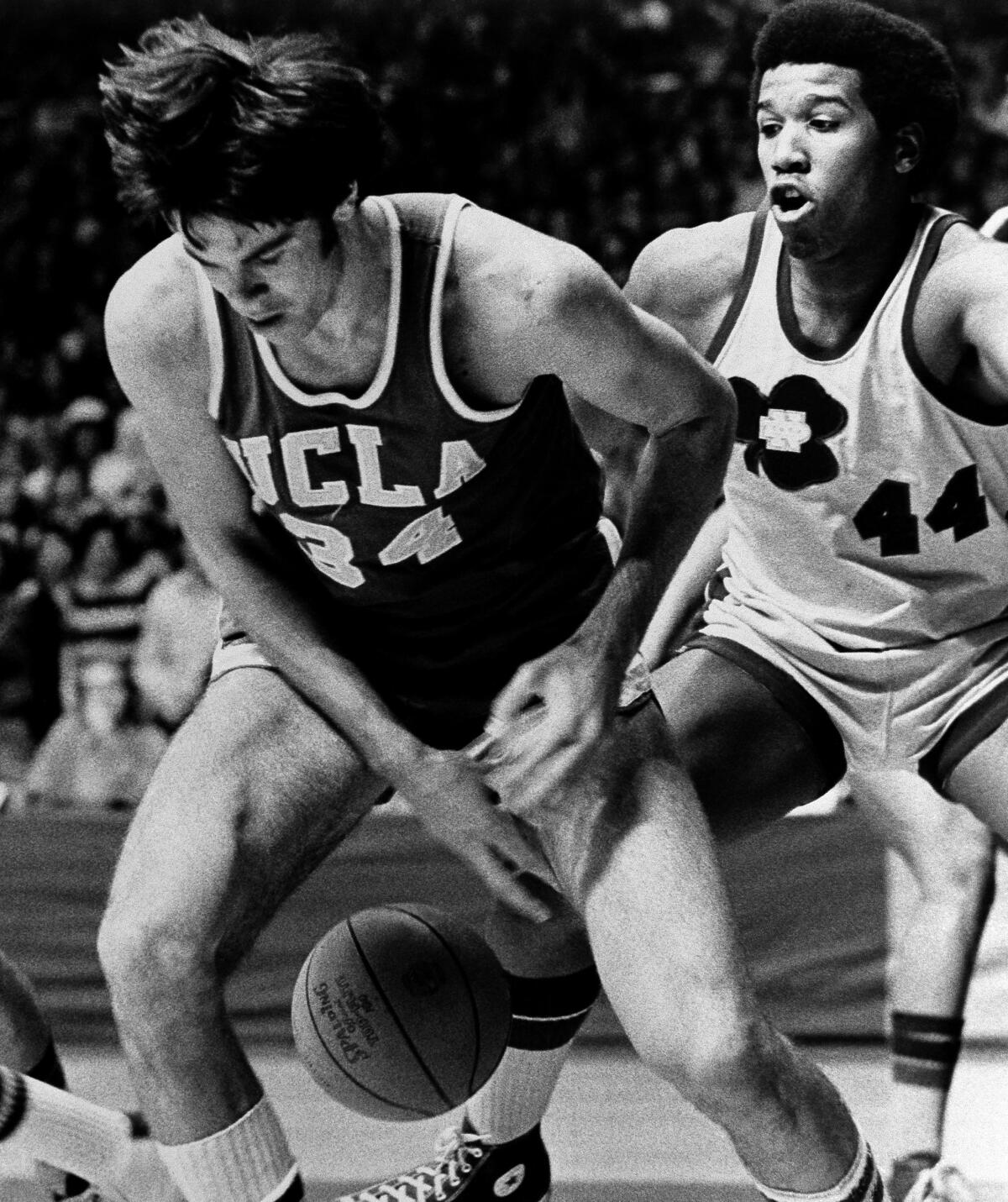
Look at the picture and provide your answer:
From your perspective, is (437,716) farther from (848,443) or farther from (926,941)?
(926,941)

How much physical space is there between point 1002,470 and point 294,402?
1.26 meters

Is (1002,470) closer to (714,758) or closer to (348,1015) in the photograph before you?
(714,758)

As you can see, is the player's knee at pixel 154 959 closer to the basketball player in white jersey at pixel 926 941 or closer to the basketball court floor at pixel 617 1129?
the basketball player in white jersey at pixel 926 941

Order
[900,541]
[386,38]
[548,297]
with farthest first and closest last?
[386,38], [900,541], [548,297]

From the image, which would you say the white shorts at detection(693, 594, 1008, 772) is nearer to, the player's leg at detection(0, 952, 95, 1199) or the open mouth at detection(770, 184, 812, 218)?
the open mouth at detection(770, 184, 812, 218)

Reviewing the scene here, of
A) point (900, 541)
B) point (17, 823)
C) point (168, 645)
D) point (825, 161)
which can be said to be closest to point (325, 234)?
point (825, 161)

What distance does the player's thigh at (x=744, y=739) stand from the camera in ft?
10.8

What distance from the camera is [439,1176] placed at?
3574mm

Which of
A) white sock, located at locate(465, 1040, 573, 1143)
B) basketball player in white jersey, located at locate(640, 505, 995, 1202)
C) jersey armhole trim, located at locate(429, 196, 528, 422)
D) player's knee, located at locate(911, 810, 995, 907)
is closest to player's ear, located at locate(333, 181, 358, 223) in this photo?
jersey armhole trim, located at locate(429, 196, 528, 422)

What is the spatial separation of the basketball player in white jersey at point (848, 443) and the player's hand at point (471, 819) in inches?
17.1

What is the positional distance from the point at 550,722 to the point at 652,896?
0.27m

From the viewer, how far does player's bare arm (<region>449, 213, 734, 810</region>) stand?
106 inches

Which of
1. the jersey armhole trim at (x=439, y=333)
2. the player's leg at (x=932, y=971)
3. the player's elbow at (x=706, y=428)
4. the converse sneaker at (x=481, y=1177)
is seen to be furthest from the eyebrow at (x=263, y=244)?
the player's leg at (x=932, y=971)

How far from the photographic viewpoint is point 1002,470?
3.38 meters
